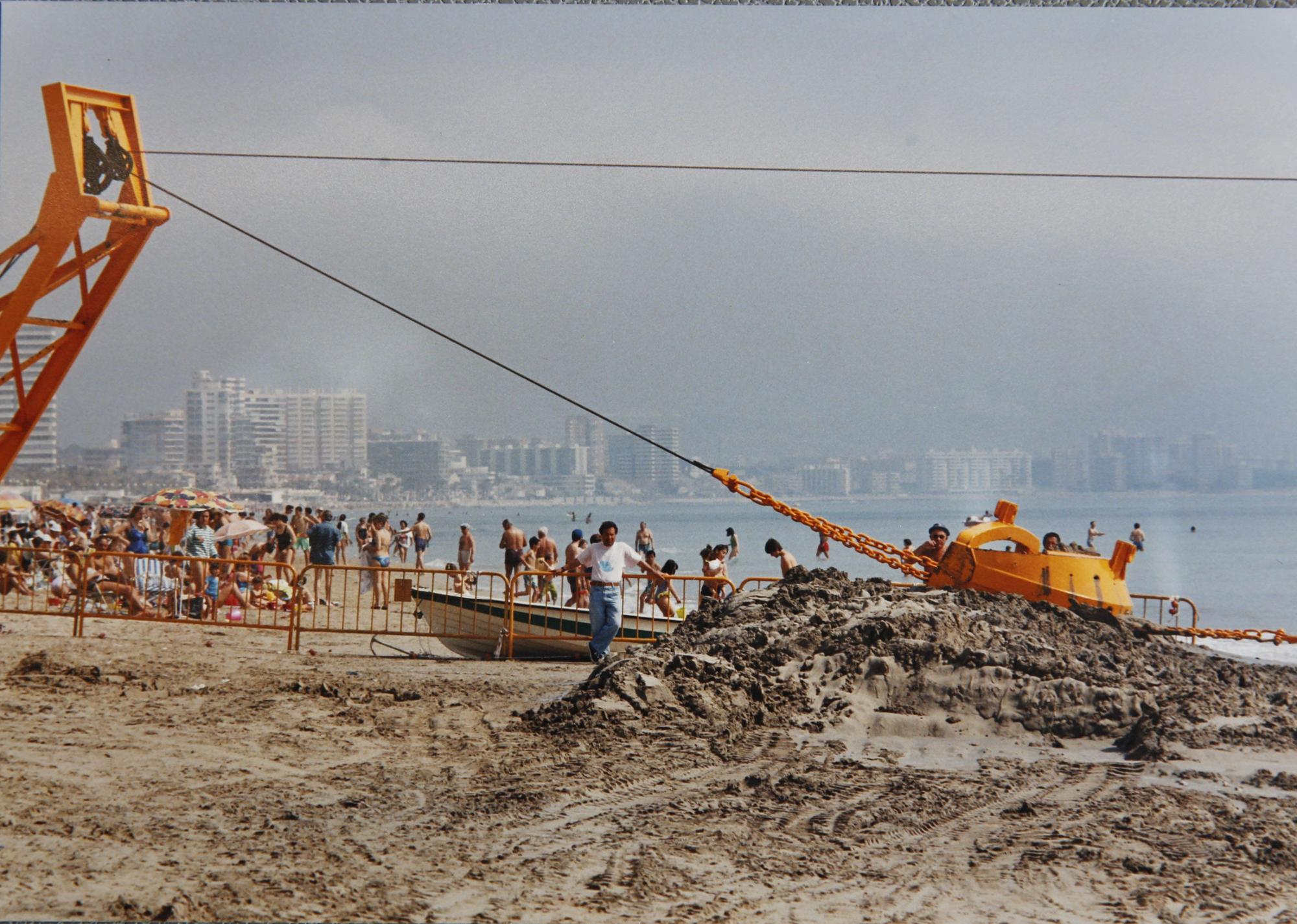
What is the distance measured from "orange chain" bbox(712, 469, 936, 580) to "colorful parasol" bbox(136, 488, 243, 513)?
523 inches

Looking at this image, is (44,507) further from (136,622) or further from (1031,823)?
(1031,823)

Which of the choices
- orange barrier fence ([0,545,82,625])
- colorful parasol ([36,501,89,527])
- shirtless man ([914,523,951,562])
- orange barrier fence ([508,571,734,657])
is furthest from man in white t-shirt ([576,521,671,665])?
colorful parasol ([36,501,89,527])

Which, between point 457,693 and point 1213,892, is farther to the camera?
point 457,693

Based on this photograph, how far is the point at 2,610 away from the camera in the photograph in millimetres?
14219

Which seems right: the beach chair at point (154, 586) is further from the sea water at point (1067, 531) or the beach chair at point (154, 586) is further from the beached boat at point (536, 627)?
the sea water at point (1067, 531)

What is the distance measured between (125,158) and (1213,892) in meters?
9.53

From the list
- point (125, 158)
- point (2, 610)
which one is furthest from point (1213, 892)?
point (2, 610)

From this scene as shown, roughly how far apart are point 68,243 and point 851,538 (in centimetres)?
792

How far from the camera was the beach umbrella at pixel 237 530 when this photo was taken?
19438 mm

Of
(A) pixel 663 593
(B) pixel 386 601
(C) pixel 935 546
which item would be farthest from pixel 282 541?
(C) pixel 935 546

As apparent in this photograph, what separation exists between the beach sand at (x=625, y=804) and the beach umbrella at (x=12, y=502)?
11654mm

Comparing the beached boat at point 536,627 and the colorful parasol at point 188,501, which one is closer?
the beached boat at point 536,627

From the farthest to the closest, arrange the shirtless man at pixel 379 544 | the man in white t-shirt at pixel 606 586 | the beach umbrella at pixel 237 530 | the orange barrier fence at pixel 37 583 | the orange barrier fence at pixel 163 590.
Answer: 1. the beach umbrella at pixel 237 530
2. the shirtless man at pixel 379 544
3. the orange barrier fence at pixel 163 590
4. the orange barrier fence at pixel 37 583
5. the man in white t-shirt at pixel 606 586

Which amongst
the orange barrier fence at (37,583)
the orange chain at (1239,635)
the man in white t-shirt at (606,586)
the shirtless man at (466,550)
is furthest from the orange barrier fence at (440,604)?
the orange chain at (1239,635)
